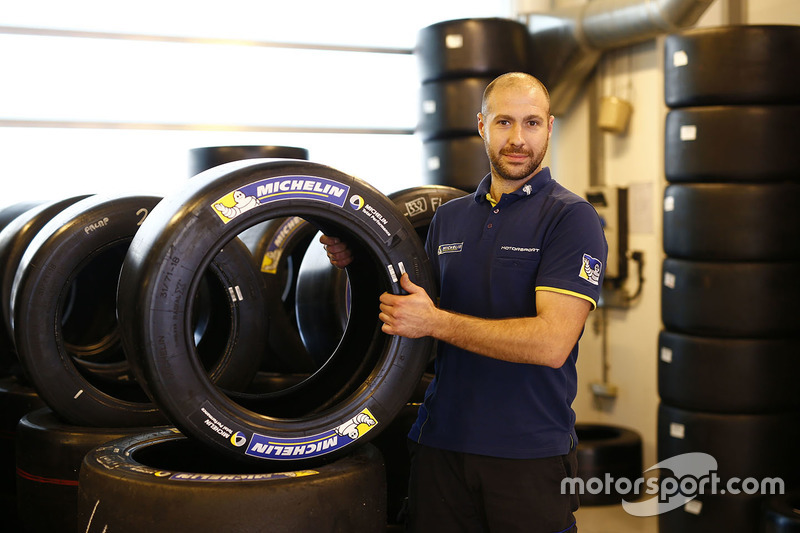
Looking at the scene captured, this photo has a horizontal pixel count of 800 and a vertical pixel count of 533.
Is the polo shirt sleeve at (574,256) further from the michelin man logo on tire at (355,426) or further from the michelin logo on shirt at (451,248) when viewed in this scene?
the michelin man logo on tire at (355,426)

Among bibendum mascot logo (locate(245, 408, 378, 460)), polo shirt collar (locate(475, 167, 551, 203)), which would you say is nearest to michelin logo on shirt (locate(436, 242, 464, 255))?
polo shirt collar (locate(475, 167, 551, 203))

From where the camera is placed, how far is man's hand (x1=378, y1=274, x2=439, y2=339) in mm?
1998

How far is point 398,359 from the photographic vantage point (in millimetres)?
2092

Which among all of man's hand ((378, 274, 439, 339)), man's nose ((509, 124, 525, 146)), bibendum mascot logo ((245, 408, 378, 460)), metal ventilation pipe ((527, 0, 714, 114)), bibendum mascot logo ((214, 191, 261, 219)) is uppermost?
metal ventilation pipe ((527, 0, 714, 114))

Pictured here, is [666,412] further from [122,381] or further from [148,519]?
[148,519]

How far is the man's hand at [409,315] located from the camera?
2.00 meters

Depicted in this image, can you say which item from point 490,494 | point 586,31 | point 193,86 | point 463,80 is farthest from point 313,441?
point 193,86

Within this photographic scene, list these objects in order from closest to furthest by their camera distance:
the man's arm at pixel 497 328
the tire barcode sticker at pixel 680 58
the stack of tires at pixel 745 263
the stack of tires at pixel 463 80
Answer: the man's arm at pixel 497 328, the stack of tires at pixel 745 263, the tire barcode sticker at pixel 680 58, the stack of tires at pixel 463 80

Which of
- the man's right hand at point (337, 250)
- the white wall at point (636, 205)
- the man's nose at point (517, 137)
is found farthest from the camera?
the white wall at point (636, 205)

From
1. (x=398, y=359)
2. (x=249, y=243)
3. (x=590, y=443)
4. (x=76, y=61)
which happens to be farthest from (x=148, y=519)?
(x=76, y=61)

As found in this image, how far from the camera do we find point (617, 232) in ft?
19.1

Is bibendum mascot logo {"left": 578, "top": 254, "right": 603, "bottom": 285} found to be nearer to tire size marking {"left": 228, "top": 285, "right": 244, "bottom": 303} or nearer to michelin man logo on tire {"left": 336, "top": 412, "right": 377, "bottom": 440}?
michelin man logo on tire {"left": 336, "top": 412, "right": 377, "bottom": 440}

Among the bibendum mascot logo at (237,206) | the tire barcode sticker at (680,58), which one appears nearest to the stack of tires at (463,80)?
the tire barcode sticker at (680,58)

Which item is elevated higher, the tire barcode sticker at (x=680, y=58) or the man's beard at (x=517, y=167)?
the tire barcode sticker at (x=680, y=58)
